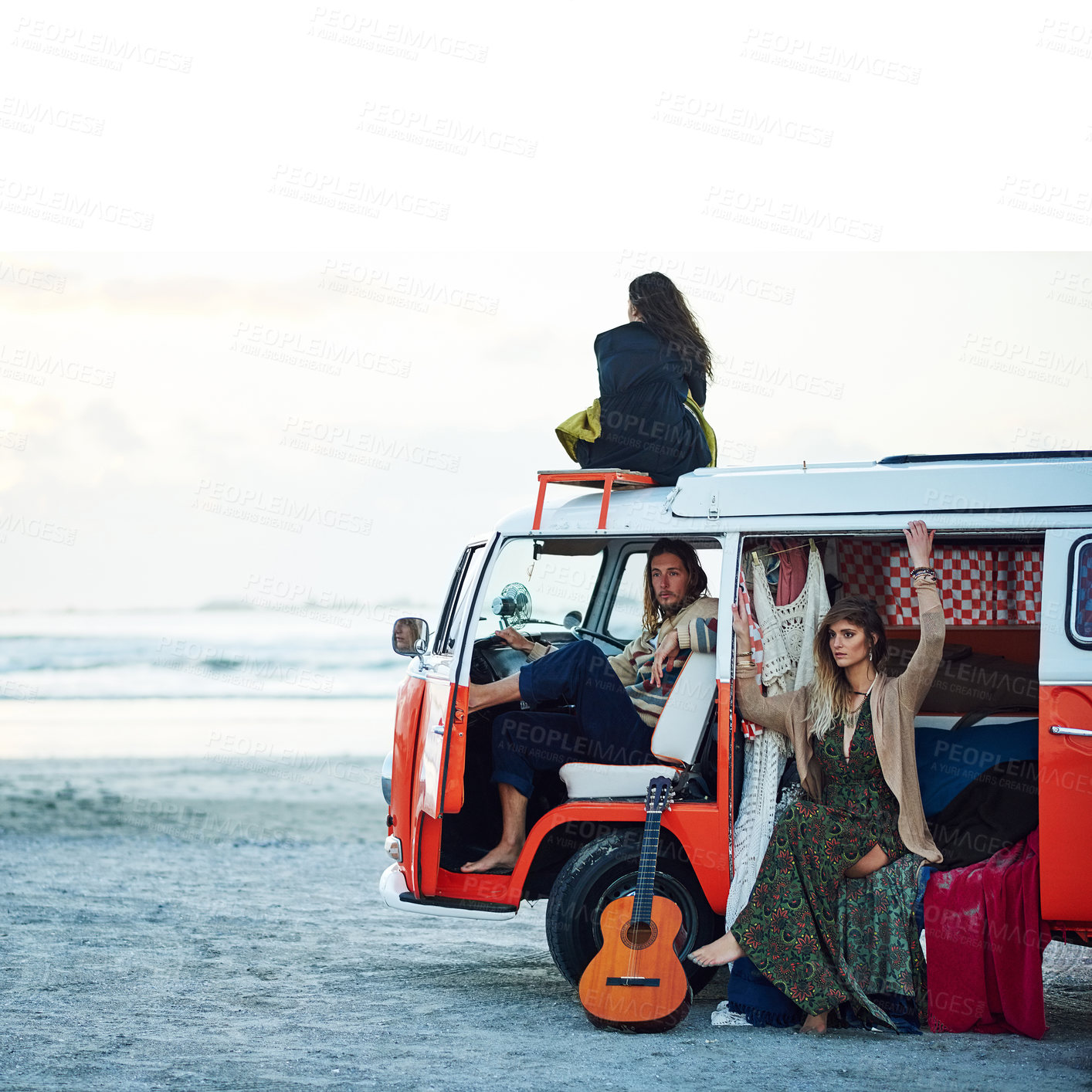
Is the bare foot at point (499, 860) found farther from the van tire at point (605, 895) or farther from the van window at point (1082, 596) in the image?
the van window at point (1082, 596)

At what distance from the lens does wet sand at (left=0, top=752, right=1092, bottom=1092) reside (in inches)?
202

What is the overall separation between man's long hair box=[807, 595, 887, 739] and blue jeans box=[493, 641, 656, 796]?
0.81 meters

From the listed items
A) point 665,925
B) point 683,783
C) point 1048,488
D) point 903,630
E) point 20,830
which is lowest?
point 20,830

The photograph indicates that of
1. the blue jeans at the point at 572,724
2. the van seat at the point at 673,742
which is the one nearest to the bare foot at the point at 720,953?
the van seat at the point at 673,742

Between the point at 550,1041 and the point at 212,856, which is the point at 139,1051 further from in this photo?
the point at 212,856

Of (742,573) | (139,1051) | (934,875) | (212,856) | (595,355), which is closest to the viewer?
(139,1051)

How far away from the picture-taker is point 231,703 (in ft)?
82.8

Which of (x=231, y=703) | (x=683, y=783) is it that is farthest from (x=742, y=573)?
(x=231, y=703)

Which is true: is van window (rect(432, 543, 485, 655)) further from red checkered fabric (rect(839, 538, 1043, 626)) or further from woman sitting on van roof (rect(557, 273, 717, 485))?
red checkered fabric (rect(839, 538, 1043, 626))

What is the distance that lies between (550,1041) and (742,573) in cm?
221

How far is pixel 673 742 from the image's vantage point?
6.21m

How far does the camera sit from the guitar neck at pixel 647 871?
5844 mm

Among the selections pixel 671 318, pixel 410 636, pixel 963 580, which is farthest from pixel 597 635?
pixel 963 580

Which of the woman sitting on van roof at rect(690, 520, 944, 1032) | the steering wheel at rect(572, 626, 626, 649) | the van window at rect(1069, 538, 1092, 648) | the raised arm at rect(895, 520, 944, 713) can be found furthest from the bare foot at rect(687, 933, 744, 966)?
the steering wheel at rect(572, 626, 626, 649)
